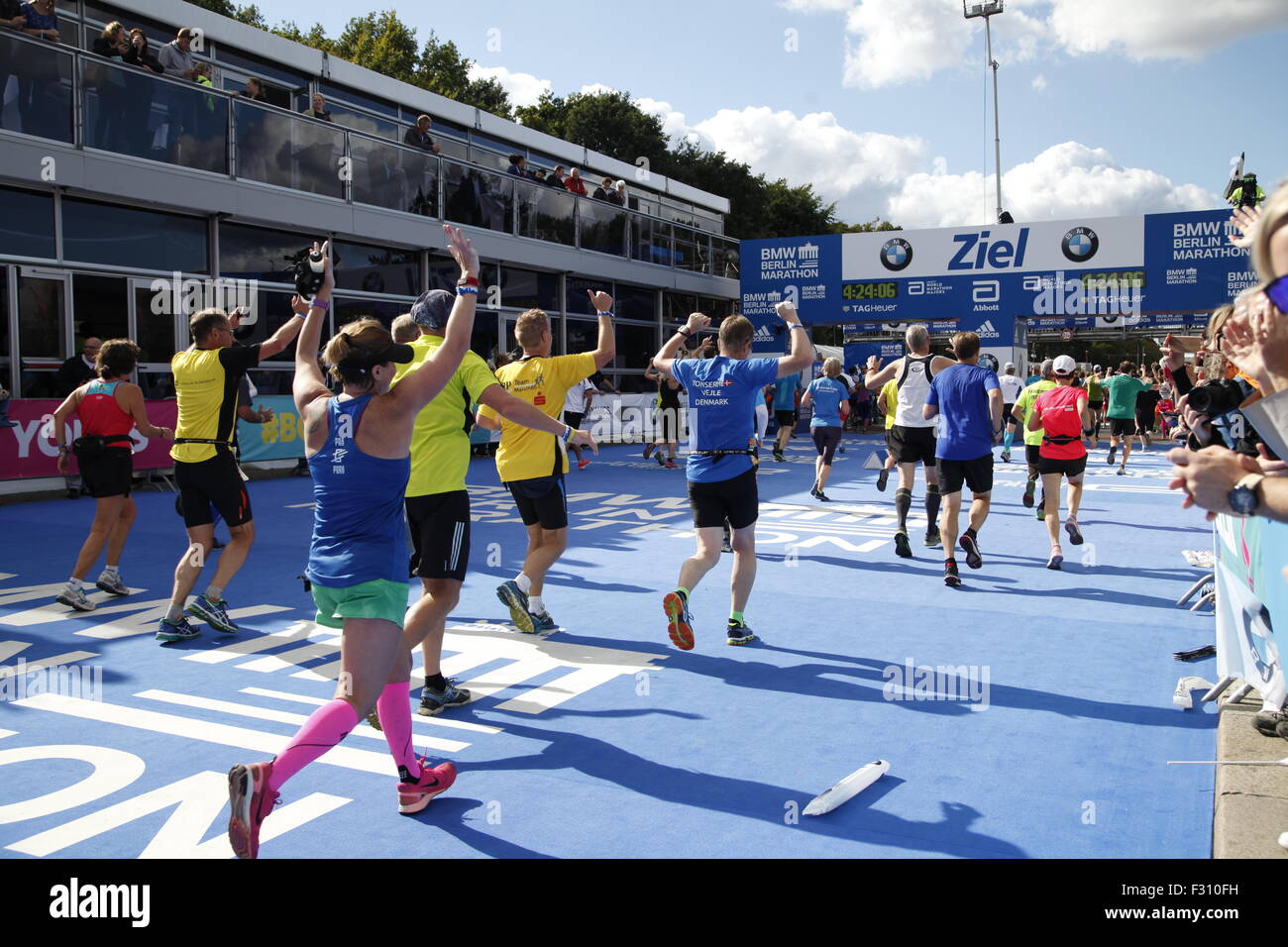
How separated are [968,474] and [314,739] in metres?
6.10

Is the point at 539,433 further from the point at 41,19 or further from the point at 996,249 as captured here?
the point at 996,249

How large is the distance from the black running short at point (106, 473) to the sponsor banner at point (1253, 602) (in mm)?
7210

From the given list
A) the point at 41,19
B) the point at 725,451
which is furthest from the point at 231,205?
the point at 725,451

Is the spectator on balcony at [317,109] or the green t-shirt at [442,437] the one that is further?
the spectator on balcony at [317,109]

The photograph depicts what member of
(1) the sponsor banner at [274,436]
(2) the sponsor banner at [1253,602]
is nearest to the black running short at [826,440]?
(1) the sponsor banner at [274,436]

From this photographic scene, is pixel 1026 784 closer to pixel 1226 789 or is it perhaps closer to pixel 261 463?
pixel 1226 789

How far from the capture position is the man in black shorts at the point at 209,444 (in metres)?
6.37

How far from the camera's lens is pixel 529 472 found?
6270 millimetres

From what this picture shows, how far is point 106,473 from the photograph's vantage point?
730 cm

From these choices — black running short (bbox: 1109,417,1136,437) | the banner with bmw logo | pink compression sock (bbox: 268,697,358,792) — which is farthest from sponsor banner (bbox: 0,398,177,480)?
the banner with bmw logo

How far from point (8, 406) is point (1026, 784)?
1318 cm

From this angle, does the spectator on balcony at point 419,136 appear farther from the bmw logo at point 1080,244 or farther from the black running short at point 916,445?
the bmw logo at point 1080,244
